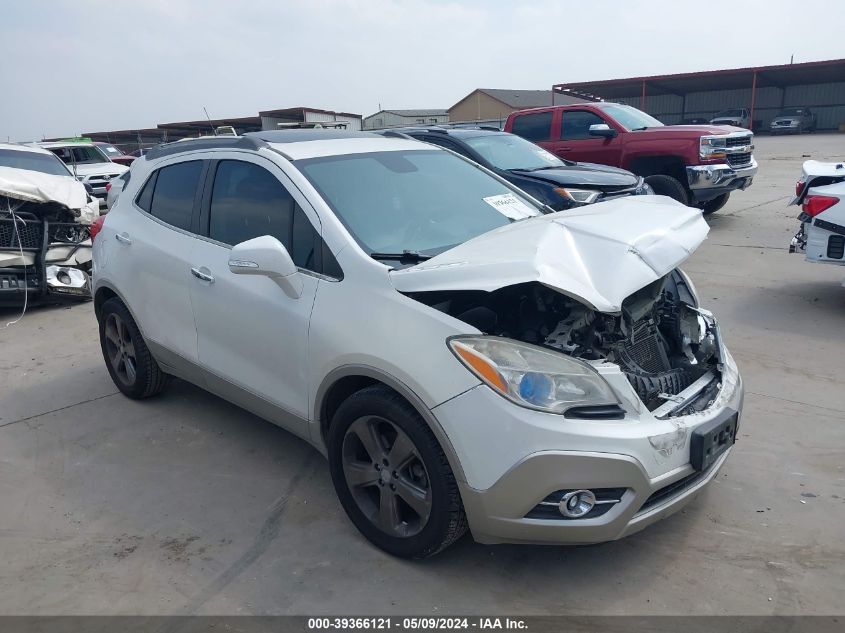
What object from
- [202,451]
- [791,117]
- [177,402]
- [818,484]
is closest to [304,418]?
[202,451]

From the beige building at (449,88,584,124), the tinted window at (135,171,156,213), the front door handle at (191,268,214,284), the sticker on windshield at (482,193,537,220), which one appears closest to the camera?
the front door handle at (191,268,214,284)

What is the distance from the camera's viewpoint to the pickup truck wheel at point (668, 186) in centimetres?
1059

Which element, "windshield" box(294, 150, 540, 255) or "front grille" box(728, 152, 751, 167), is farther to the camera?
"front grille" box(728, 152, 751, 167)

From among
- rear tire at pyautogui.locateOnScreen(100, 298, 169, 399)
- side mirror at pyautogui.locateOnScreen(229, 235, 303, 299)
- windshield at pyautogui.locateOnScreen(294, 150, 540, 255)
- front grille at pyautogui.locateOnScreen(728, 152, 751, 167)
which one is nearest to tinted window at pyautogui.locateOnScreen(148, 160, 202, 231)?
rear tire at pyautogui.locateOnScreen(100, 298, 169, 399)

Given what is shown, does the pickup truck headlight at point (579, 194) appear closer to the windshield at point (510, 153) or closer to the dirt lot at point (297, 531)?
the windshield at point (510, 153)

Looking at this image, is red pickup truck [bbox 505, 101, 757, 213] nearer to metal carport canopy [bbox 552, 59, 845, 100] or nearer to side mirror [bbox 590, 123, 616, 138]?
side mirror [bbox 590, 123, 616, 138]

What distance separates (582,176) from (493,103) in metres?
46.0

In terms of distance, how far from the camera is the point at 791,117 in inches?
1700

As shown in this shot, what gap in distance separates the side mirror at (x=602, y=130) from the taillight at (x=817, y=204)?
463 centimetres

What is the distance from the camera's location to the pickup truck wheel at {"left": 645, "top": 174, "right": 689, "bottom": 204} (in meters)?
10.6

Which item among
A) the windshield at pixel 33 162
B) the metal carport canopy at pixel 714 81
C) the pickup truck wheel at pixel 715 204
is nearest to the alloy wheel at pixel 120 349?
the windshield at pixel 33 162

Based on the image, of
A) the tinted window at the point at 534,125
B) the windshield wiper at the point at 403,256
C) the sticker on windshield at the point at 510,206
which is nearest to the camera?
the windshield wiper at the point at 403,256

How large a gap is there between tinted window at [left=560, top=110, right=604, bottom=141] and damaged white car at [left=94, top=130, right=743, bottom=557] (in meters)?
7.68

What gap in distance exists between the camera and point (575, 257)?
2.95 meters
